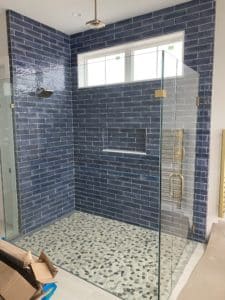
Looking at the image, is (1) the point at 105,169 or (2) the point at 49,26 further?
(1) the point at 105,169

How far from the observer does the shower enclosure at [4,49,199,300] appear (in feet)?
6.18

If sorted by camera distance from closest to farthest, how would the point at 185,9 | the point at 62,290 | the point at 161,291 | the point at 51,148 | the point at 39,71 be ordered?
the point at 161,291
the point at 62,290
the point at 185,9
the point at 39,71
the point at 51,148

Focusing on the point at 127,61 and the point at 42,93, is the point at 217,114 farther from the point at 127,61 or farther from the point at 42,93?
the point at 42,93

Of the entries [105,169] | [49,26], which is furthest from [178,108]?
[49,26]

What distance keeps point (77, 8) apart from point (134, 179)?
6.51 feet

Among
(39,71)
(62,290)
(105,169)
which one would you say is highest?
(39,71)

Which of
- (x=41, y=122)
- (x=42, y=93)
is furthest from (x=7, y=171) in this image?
(x=42, y=93)

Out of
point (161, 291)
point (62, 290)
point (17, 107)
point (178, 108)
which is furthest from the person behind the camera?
point (17, 107)

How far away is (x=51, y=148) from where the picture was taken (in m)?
3.05

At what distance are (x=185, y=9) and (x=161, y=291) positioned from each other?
8.36 feet

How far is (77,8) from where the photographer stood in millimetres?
2434

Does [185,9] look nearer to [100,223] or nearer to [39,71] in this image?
[39,71]

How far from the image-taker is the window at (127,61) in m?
2.59

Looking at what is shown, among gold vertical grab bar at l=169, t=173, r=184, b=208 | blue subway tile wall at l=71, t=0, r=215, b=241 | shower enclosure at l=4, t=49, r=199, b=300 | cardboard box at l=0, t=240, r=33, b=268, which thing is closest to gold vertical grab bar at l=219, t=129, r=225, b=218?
blue subway tile wall at l=71, t=0, r=215, b=241
